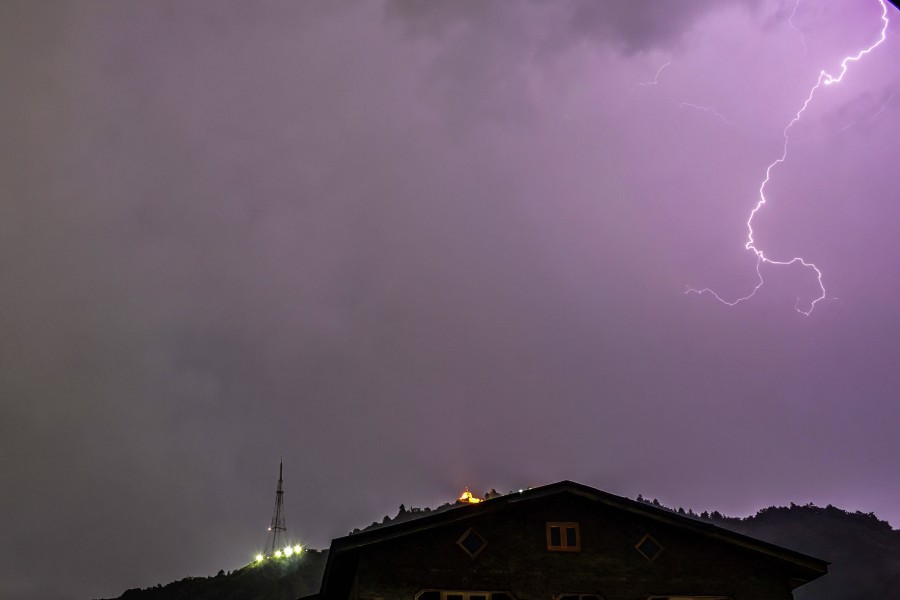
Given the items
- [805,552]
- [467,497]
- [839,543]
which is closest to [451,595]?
[467,497]

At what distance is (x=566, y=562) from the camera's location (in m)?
21.8

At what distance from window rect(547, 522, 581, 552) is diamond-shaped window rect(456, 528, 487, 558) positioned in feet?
7.27

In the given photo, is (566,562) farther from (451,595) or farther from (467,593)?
(451,595)

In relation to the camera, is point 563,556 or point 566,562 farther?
point 563,556

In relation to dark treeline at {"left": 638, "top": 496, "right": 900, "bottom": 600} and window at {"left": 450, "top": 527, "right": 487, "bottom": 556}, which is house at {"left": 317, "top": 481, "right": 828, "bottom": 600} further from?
dark treeline at {"left": 638, "top": 496, "right": 900, "bottom": 600}

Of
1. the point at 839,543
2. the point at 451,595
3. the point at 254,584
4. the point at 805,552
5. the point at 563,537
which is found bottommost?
the point at 451,595

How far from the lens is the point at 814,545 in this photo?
84875mm

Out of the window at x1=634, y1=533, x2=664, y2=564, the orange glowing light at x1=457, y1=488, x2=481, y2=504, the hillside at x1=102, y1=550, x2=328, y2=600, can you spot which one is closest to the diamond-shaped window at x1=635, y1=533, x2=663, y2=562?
the window at x1=634, y1=533, x2=664, y2=564

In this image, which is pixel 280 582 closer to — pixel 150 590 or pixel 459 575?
pixel 150 590

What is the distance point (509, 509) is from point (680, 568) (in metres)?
5.79

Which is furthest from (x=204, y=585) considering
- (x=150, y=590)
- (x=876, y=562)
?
(x=876, y=562)

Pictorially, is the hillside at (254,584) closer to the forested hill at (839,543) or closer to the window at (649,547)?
the forested hill at (839,543)

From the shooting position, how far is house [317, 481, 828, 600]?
20875 mm

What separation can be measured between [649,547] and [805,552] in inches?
2993
